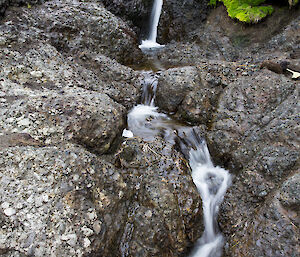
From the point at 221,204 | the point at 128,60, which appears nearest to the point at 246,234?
the point at 221,204

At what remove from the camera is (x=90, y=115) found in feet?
13.6

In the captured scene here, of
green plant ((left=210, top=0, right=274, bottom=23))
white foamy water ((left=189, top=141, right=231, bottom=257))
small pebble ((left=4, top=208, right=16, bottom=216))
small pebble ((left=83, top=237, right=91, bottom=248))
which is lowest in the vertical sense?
white foamy water ((left=189, top=141, right=231, bottom=257))

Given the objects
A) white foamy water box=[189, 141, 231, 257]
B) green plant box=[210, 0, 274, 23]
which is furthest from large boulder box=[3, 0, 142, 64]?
Result: white foamy water box=[189, 141, 231, 257]

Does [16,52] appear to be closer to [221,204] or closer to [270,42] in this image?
[221,204]

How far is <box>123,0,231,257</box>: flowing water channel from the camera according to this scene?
4.15m

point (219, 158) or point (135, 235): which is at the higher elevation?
point (219, 158)

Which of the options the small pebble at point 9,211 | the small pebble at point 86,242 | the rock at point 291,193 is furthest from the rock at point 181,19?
the small pebble at point 9,211

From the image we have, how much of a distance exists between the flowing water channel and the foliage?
13.2 feet

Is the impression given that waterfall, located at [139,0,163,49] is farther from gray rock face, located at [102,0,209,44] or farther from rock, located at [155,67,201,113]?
rock, located at [155,67,201,113]

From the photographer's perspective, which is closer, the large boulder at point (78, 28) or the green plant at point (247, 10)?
the large boulder at point (78, 28)

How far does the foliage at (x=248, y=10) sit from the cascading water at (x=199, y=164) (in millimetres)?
4515

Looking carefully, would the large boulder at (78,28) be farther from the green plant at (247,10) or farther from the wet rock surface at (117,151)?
the green plant at (247,10)

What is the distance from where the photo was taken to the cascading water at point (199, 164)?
4137 millimetres

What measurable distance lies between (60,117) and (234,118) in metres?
3.46
